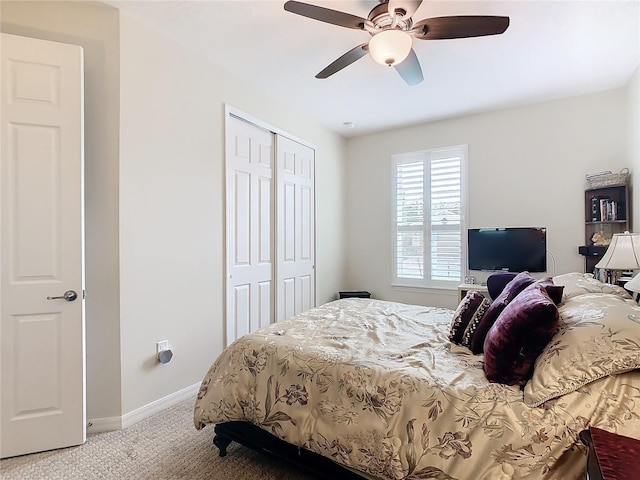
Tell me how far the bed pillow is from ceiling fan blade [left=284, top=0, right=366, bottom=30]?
1950mm

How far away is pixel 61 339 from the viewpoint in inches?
79.9

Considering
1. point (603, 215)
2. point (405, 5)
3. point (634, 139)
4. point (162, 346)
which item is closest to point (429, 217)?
point (603, 215)

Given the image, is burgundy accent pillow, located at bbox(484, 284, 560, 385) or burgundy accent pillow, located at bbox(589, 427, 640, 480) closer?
burgundy accent pillow, located at bbox(589, 427, 640, 480)

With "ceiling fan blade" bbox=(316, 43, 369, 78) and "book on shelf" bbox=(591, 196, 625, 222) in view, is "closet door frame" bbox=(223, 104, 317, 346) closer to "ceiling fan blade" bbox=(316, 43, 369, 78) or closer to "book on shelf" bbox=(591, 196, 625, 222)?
"ceiling fan blade" bbox=(316, 43, 369, 78)

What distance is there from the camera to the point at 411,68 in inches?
95.3

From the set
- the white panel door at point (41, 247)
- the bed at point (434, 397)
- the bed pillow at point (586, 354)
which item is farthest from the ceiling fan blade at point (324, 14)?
the bed pillow at point (586, 354)

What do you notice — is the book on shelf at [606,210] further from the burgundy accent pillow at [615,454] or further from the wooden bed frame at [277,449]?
the wooden bed frame at [277,449]

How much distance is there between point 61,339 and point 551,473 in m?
2.55

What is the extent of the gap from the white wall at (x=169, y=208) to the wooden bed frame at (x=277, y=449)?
873 millimetres

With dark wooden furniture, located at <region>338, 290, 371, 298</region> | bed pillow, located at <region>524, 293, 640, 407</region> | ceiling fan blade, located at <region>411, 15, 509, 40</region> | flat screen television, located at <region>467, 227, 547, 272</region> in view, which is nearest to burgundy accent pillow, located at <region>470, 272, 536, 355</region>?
bed pillow, located at <region>524, 293, 640, 407</region>

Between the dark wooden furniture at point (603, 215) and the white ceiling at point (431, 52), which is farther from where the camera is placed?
the dark wooden furniture at point (603, 215)

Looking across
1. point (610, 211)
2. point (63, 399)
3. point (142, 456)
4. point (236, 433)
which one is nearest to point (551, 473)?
point (236, 433)

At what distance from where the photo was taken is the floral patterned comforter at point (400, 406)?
1.15 metres

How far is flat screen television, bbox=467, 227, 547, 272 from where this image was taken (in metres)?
3.67
